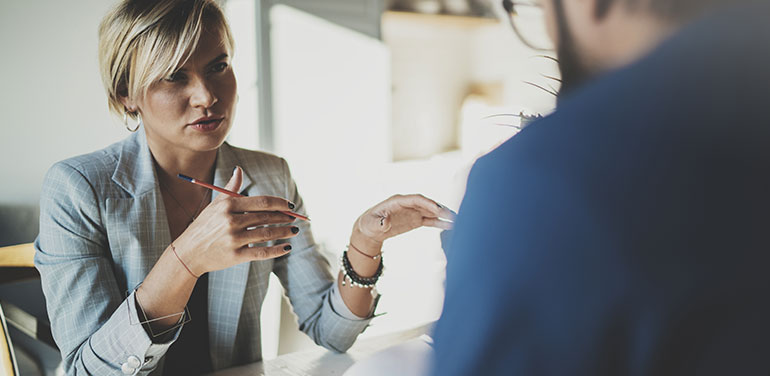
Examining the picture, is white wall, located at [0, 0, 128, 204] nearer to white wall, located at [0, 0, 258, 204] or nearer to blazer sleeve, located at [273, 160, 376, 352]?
white wall, located at [0, 0, 258, 204]

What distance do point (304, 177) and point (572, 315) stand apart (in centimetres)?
238

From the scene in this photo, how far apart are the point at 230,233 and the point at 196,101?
13.7 inches

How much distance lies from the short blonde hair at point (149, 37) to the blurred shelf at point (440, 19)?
2432mm

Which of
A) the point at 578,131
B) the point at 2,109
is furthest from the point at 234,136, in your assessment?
the point at 578,131

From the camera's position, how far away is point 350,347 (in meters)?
1.09

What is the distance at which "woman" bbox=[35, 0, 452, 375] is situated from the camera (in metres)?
0.91

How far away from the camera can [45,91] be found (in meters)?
1.89

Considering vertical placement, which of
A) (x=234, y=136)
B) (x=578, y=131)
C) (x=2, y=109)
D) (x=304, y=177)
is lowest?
(x=304, y=177)

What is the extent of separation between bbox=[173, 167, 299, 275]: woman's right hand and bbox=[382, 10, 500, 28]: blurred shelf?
2.73m

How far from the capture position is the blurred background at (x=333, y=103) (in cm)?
185

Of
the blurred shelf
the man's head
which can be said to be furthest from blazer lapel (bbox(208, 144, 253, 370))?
the blurred shelf

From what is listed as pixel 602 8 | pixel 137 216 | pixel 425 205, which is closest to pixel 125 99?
pixel 137 216

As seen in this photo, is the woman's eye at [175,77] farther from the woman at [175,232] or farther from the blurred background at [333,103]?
the blurred background at [333,103]

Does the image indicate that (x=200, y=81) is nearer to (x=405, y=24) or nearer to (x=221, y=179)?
(x=221, y=179)
